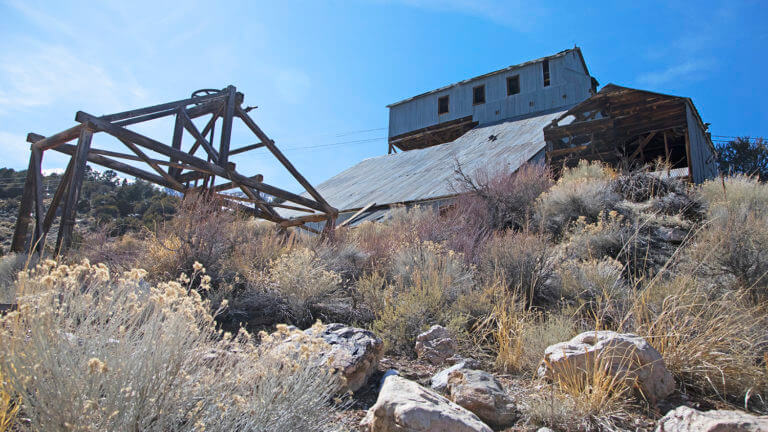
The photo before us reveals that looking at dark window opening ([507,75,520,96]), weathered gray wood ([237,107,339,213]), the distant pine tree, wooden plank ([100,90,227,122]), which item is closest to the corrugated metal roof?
dark window opening ([507,75,520,96])

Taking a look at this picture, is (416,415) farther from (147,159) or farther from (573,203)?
(573,203)

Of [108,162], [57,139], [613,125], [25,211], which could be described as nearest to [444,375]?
[108,162]

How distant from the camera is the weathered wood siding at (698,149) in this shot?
1339 centimetres

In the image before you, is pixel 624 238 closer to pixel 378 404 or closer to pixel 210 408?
pixel 378 404

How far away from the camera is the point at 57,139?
607cm

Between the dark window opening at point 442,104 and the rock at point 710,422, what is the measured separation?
971 inches

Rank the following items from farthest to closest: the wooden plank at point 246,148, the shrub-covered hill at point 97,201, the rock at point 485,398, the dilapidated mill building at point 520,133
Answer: the shrub-covered hill at point 97,201 → the dilapidated mill building at point 520,133 → the wooden plank at point 246,148 → the rock at point 485,398

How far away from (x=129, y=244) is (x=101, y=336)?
5774 millimetres

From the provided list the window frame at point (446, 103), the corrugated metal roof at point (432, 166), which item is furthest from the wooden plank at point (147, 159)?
the window frame at point (446, 103)

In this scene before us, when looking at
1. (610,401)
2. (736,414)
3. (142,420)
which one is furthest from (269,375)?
(736,414)

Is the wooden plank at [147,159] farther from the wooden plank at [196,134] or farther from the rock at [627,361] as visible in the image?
the rock at [627,361]

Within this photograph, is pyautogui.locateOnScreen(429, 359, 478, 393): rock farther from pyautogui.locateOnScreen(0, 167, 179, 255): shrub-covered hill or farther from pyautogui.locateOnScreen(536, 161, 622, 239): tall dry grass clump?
pyautogui.locateOnScreen(0, 167, 179, 255): shrub-covered hill

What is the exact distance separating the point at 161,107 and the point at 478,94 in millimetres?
20837

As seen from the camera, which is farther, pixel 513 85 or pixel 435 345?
pixel 513 85
